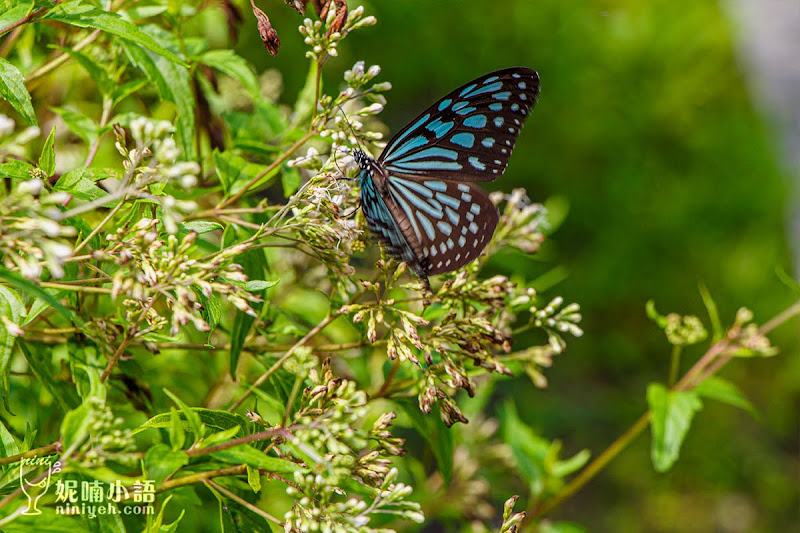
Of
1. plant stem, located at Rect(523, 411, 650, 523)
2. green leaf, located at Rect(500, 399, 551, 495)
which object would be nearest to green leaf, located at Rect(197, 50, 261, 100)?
green leaf, located at Rect(500, 399, 551, 495)

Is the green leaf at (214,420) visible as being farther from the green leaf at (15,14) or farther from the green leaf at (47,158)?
the green leaf at (15,14)

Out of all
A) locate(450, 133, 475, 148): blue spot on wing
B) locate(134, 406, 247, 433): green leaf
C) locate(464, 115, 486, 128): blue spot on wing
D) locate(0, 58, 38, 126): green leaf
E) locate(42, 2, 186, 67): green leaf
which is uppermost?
locate(42, 2, 186, 67): green leaf

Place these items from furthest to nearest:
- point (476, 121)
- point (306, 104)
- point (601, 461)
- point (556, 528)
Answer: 1. point (556, 528)
2. point (601, 461)
3. point (306, 104)
4. point (476, 121)

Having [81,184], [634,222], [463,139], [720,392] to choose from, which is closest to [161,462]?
[81,184]

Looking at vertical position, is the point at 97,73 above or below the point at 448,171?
above

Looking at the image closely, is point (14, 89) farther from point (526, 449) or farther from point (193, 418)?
point (526, 449)

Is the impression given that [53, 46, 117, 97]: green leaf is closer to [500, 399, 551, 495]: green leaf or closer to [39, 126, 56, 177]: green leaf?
[39, 126, 56, 177]: green leaf

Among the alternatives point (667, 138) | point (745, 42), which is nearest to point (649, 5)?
point (745, 42)
